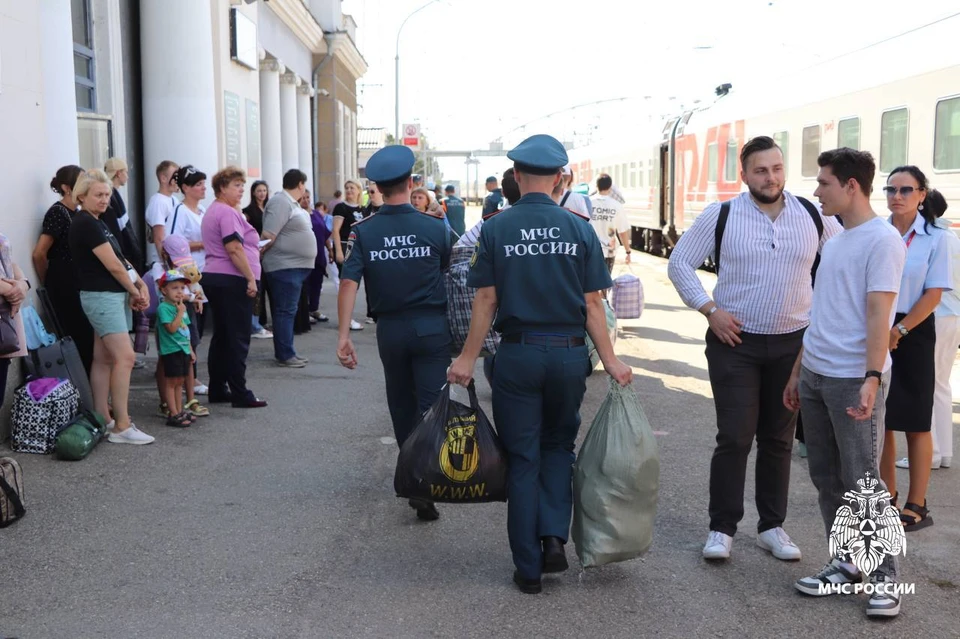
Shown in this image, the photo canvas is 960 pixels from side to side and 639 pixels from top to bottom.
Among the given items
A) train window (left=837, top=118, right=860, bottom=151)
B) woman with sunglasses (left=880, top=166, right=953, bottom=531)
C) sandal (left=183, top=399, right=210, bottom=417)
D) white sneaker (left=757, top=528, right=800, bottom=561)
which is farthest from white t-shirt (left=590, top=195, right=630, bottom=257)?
white sneaker (left=757, top=528, right=800, bottom=561)

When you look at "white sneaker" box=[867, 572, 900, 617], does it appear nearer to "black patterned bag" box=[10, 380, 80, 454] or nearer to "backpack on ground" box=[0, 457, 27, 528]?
"backpack on ground" box=[0, 457, 27, 528]

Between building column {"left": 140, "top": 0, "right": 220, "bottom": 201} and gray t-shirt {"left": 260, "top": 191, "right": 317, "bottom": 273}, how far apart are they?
3.26 meters

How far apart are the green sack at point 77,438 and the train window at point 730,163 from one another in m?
15.3

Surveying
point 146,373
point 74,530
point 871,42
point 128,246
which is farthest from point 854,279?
point 871,42

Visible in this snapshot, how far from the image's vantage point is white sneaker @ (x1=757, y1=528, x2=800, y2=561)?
4.99 m

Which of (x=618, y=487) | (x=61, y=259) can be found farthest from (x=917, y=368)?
(x=61, y=259)

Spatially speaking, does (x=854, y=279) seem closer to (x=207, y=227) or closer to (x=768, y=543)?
(x=768, y=543)

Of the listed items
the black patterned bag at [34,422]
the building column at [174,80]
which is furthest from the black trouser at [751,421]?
the building column at [174,80]

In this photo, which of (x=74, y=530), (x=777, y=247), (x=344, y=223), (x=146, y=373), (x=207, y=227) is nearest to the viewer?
(x=777, y=247)

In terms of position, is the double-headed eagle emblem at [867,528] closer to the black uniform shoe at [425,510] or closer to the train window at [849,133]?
the black uniform shoe at [425,510]

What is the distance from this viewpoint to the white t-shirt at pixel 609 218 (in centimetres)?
1238

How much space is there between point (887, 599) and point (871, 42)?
1232cm

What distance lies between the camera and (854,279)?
4.34 metres

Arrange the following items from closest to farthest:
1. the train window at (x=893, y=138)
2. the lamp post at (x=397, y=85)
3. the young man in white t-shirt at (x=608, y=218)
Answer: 1. the young man in white t-shirt at (x=608, y=218)
2. the train window at (x=893, y=138)
3. the lamp post at (x=397, y=85)
